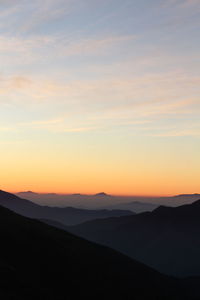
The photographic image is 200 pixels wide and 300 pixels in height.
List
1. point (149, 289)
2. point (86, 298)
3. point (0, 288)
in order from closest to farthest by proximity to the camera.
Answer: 1. point (0, 288)
2. point (86, 298)
3. point (149, 289)

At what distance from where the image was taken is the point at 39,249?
4117 inches

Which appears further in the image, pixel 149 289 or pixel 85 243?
pixel 85 243

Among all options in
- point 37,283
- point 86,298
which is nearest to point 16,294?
point 37,283

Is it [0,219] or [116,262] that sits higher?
[0,219]

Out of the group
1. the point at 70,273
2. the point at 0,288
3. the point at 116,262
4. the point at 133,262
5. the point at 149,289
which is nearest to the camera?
the point at 0,288

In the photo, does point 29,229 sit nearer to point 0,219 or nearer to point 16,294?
point 0,219

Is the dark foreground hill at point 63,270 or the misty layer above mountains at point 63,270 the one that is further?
the dark foreground hill at point 63,270

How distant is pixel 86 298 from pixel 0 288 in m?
30.5

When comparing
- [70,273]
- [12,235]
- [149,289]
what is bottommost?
[149,289]

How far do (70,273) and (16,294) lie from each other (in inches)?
1343

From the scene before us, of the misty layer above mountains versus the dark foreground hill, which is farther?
the dark foreground hill

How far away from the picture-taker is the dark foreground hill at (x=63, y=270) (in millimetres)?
77188

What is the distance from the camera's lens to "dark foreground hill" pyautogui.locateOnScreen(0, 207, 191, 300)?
3039 inches

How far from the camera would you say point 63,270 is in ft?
317
